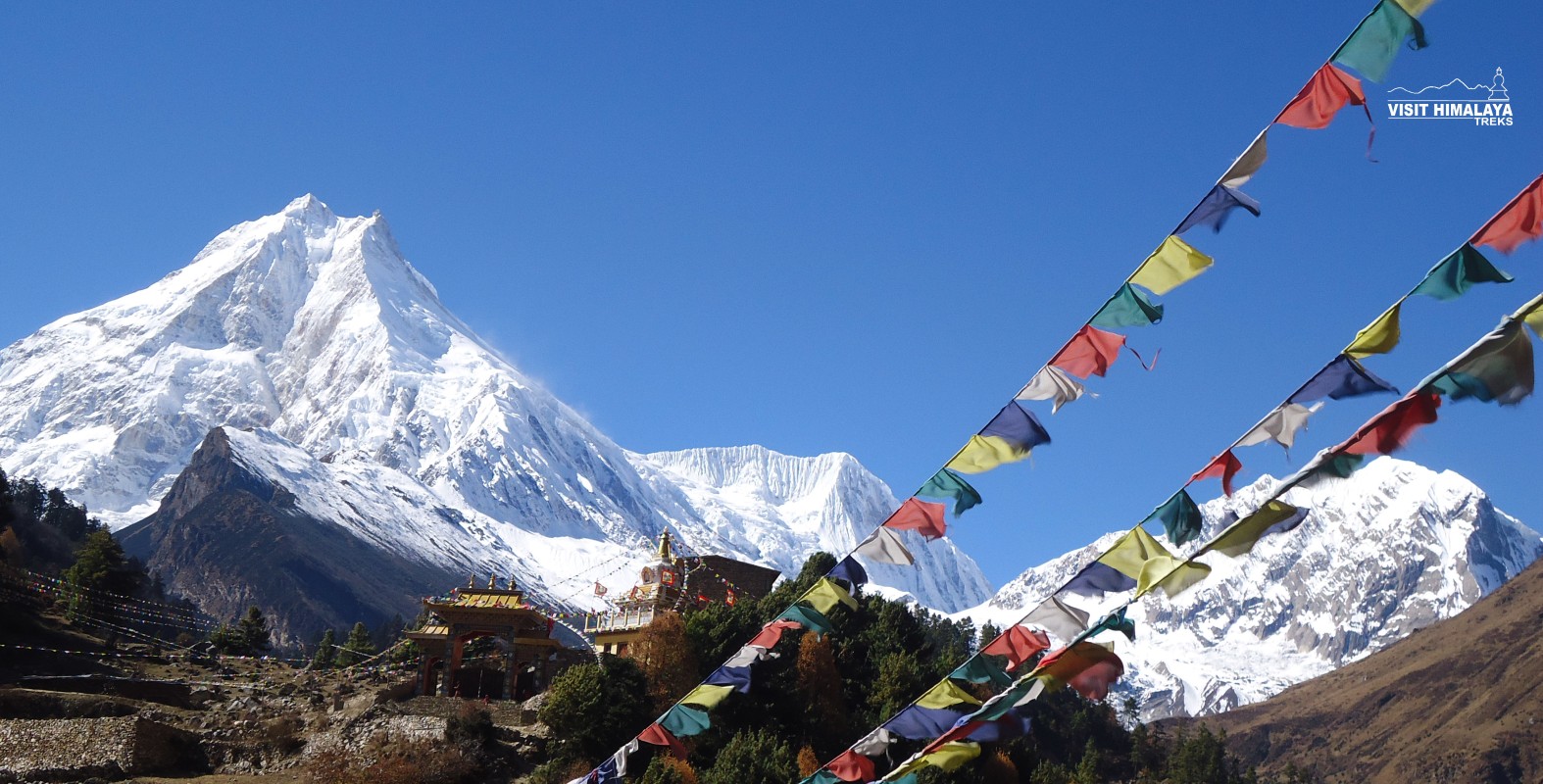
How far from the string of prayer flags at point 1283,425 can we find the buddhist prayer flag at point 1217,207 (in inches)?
69.1

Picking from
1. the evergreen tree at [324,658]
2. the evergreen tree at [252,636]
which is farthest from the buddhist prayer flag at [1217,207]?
the evergreen tree at [252,636]

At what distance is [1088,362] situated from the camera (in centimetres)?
1320

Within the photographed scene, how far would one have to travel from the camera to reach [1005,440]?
13539 millimetres

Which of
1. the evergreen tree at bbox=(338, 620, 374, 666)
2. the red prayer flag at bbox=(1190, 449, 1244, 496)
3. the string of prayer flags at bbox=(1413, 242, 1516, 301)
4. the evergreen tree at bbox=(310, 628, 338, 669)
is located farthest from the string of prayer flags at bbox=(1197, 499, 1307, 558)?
the evergreen tree at bbox=(338, 620, 374, 666)

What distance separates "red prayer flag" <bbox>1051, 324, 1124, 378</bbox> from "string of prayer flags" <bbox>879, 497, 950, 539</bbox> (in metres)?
2.03

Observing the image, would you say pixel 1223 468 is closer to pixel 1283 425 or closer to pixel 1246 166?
pixel 1283 425

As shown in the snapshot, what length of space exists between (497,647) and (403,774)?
42.3ft

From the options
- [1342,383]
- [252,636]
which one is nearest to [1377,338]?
[1342,383]

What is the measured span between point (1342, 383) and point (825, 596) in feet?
19.2

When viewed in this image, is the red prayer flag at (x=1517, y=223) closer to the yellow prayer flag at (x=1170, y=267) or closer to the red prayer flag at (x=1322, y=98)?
the red prayer flag at (x=1322, y=98)

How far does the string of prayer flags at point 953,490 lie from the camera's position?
13.8 meters

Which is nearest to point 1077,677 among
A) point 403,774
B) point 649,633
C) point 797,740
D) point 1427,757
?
point 403,774

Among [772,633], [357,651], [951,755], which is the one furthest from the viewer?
[357,651]

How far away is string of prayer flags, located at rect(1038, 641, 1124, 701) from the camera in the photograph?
1218cm
